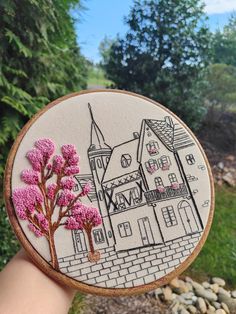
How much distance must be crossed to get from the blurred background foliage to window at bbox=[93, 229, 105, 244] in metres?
1.35

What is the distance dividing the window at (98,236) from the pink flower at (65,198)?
0.37 ft

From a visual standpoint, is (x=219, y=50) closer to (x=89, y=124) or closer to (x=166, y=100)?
(x=166, y=100)

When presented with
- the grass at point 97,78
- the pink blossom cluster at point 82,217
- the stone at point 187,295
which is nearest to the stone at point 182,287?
the stone at point 187,295

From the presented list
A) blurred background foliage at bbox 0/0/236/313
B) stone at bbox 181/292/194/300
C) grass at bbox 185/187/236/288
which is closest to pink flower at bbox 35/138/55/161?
blurred background foliage at bbox 0/0/236/313

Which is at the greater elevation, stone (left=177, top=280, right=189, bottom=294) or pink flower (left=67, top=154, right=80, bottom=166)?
pink flower (left=67, top=154, right=80, bottom=166)

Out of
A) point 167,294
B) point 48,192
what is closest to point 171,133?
point 48,192

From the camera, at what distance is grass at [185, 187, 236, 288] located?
2.71m

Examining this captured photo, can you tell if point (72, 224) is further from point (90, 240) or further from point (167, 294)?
point (167, 294)

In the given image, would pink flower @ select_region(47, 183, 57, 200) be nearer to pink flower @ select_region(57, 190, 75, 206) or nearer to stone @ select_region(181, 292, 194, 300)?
pink flower @ select_region(57, 190, 75, 206)

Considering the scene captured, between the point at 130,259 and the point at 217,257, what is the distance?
2.14 metres

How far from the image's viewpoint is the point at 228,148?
4.78 m

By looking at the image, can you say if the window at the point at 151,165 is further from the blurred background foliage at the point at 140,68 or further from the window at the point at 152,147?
the blurred background foliage at the point at 140,68

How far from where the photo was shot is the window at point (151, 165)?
3.39 feet

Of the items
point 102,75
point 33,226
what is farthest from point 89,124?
point 102,75
